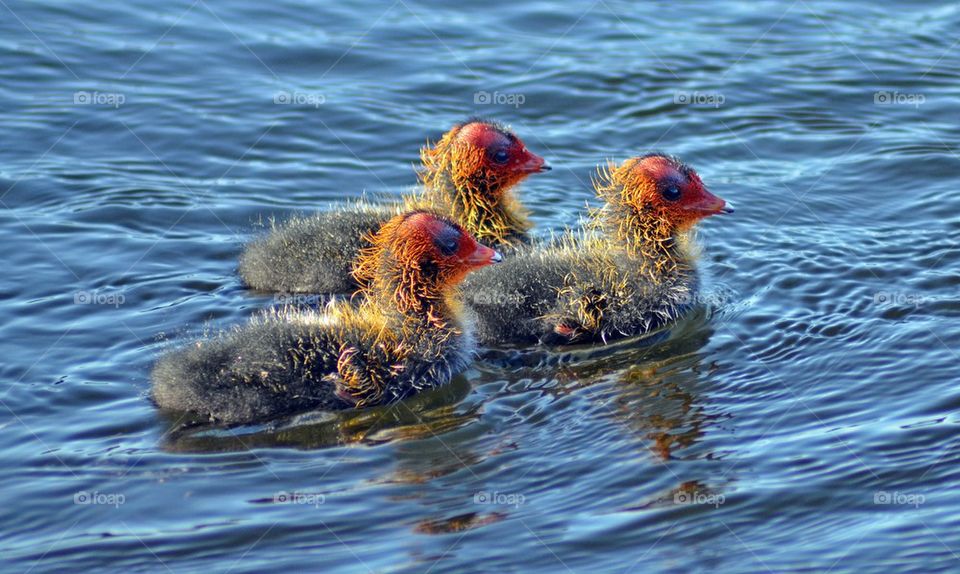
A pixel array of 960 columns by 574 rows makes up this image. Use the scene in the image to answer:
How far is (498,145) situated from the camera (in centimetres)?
1010

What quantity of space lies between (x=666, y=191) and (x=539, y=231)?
184cm

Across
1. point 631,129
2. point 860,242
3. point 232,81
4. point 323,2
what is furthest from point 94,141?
point 860,242

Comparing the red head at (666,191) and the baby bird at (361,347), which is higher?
the red head at (666,191)

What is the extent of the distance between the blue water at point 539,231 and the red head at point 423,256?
72cm

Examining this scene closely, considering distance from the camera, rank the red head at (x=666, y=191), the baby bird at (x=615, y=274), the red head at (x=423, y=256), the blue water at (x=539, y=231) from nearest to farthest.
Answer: the blue water at (x=539, y=231)
the red head at (x=423, y=256)
the baby bird at (x=615, y=274)
the red head at (x=666, y=191)

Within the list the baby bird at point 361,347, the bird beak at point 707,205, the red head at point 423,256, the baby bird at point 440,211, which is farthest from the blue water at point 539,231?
the red head at point 423,256

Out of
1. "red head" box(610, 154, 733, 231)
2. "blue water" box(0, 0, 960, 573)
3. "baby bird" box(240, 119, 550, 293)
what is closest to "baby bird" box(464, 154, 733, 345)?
"red head" box(610, 154, 733, 231)

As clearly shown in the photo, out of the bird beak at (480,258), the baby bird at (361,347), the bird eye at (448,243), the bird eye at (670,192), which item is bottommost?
the baby bird at (361,347)

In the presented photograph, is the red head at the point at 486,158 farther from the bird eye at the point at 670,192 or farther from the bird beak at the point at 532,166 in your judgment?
the bird eye at the point at 670,192

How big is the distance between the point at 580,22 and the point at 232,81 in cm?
423

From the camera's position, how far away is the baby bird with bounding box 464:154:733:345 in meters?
9.02

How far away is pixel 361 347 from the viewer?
26.3 ft

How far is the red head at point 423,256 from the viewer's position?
330 inches

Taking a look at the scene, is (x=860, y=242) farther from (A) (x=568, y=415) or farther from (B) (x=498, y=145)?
(A) (x=568, y=415)
